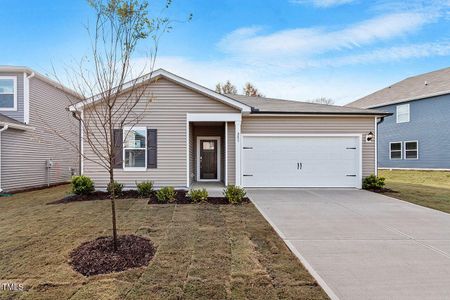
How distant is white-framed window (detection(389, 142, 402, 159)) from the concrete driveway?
13.2 meters

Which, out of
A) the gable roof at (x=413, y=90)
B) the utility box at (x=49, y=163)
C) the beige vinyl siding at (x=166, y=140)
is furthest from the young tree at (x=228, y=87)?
the beige vinyl siding at (x=166, y=140)

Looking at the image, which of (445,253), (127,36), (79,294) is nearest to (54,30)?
(127,36)

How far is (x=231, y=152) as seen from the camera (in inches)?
436

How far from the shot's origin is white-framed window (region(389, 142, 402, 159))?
65.7 ft

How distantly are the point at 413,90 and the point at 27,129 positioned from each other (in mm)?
23615

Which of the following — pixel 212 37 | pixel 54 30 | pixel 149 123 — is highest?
pixel 212 37

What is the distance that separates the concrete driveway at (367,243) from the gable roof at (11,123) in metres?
10.0

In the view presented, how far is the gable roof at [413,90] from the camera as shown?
18.1 metres

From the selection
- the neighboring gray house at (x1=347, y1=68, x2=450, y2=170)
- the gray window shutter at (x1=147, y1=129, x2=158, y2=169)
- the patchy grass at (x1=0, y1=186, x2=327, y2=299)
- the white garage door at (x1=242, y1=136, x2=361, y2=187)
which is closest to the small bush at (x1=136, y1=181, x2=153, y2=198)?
the gray window shutter at (x1=147, y1=129, x2=158, y2=169)

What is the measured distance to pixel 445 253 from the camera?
4.48m

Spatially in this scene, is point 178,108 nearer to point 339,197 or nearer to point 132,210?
point 132,210

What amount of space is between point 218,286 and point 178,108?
26.3 ft

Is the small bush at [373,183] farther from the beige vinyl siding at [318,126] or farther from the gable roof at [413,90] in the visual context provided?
the gable roof at [413,90]

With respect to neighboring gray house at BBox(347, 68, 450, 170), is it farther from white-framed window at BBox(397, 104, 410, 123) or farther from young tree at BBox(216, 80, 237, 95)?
young tree at BBox(216, 80, 237, 95)
